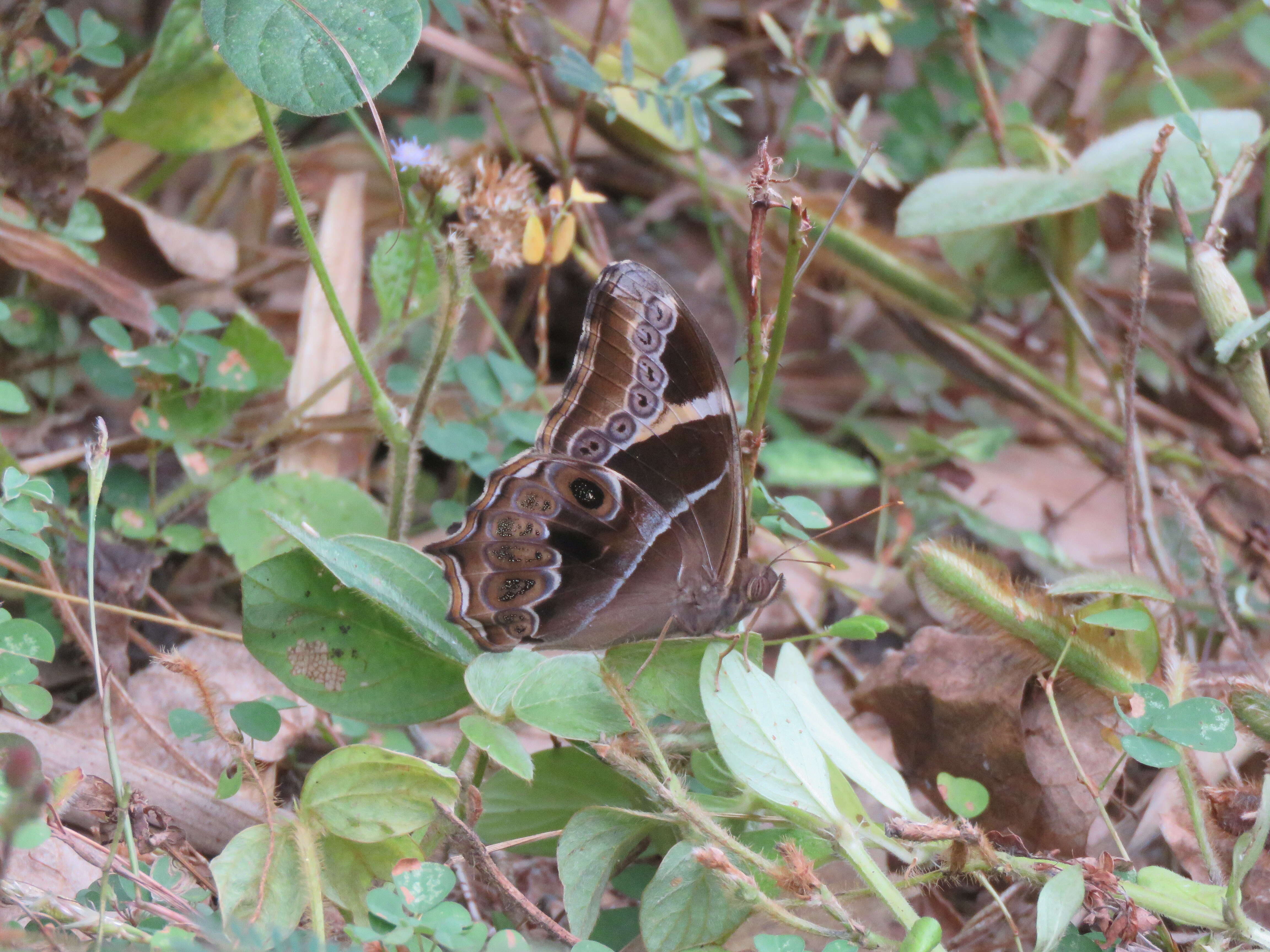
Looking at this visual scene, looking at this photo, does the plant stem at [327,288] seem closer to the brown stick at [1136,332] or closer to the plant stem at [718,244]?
the plant stem at [718,244]

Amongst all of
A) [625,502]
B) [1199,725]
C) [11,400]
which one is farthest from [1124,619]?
[11,400]

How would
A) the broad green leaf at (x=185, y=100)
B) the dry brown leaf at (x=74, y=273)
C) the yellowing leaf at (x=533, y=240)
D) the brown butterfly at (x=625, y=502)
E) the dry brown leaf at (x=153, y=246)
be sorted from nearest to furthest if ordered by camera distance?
the brown butterfly at (x=625, y=502)
the yellowing leaf at (x=533, y=240)
the dry brown leaf at (x=74, y=273)
the broad green leaf at (x=185, y=100)
the dry brown leaf at (x=153, y=246)

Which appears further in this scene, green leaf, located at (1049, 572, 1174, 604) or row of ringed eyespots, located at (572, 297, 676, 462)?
row of ringed eyespots, located at (572, 297, 676, 462)

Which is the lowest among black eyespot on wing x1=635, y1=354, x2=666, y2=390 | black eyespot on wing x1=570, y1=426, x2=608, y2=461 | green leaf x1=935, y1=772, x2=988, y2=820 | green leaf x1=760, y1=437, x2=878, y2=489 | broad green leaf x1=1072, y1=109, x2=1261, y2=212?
green leaf x1=935, y1=772, x2=988, y2=820

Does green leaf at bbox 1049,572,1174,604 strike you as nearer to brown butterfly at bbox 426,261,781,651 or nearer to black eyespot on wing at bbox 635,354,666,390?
brown butterfly at bbox 426,261,781,651

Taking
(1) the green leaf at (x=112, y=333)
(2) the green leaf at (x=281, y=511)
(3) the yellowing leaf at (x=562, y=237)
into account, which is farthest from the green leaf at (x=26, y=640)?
(3) the yellowing leaf at (x=562, y=237)

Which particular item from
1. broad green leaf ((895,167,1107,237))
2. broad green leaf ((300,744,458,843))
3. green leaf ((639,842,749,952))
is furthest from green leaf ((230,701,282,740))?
broad green leaf ((895,167,1107,237))
